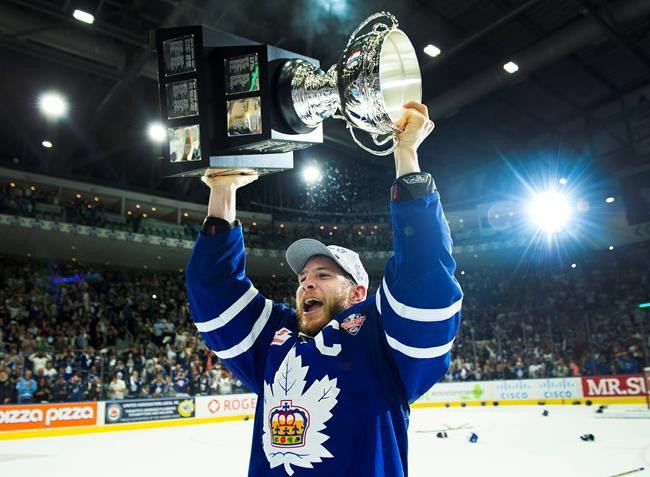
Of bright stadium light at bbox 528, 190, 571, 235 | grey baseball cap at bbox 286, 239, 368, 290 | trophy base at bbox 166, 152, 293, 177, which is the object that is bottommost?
grey baseball cap at bbox 286, 239, 368, 290

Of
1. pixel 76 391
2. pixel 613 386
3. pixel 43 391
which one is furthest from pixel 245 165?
pixel 613 386

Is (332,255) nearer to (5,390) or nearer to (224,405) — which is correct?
(5,390)

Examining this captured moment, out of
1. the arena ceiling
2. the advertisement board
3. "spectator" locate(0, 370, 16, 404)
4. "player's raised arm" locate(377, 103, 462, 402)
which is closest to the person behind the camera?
"player's raised arm" locate(377, 103, 462, 402)

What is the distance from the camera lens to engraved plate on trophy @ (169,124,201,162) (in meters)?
1.80

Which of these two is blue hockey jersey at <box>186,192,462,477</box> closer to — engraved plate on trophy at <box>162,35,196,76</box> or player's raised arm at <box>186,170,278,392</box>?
player's raised arm at <box>186,170,278,392</box>

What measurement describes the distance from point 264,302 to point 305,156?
19084 mm

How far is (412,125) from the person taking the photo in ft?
5.15

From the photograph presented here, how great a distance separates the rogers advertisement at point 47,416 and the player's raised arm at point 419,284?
39.7ft

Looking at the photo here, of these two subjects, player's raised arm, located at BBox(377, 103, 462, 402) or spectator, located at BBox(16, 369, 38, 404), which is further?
spectator, located at BBox(16, 369, 38, 404)

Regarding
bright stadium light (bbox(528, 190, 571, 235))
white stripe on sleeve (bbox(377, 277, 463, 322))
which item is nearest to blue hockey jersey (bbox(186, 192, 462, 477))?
white stripe on sleeve (bbox(377, 277, 463, 322))

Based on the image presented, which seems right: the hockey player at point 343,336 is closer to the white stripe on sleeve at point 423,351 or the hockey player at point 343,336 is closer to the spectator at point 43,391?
the white stripe on sleeve at point 423,351

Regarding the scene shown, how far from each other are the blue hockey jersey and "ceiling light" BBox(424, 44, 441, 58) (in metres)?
12.5

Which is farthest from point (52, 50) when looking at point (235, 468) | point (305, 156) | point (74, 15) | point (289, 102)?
point (289, 102)

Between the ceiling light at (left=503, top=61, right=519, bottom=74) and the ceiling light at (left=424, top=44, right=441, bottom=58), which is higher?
the ceiling light at (left=424, top=44, right=441, bottom=58)
